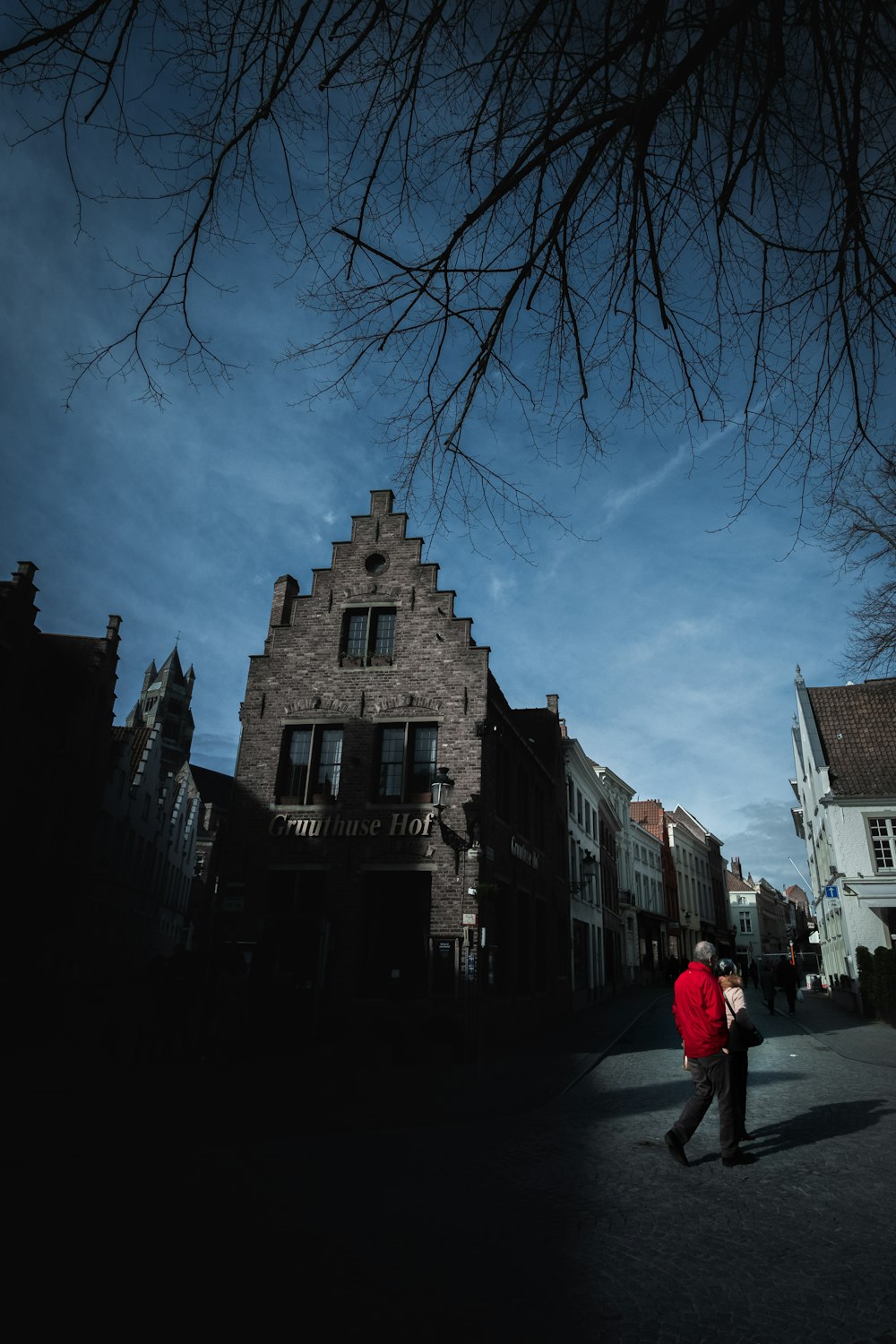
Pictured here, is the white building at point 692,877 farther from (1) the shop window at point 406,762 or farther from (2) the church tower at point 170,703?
(2) the church tower at point 170,703

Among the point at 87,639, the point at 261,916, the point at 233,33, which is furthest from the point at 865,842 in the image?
the point at 87,639

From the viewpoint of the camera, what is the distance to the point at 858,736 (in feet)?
94.6

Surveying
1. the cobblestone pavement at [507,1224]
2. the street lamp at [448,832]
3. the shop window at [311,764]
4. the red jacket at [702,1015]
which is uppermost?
the shop window at [311,764]

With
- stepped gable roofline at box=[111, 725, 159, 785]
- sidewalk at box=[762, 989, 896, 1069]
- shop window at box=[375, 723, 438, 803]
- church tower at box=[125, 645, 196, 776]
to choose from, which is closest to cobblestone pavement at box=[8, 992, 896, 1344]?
sidewalk at box=[762, 989, 896, 1069]

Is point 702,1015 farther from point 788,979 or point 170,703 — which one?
point 170,703

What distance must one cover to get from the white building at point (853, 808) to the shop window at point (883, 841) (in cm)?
3

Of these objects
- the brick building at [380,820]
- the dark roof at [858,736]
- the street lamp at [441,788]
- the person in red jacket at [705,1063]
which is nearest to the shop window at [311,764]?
the brick building at [380,820]

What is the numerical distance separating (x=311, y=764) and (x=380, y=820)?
2.40 m

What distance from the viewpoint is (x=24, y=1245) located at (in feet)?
14.1

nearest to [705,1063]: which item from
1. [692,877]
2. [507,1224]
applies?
[507,1224]

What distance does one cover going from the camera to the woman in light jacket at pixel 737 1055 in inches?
265

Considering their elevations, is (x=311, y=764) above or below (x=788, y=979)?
above

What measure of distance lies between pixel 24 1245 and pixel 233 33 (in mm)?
6095

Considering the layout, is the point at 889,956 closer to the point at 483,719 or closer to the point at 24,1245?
the point at 483,719
